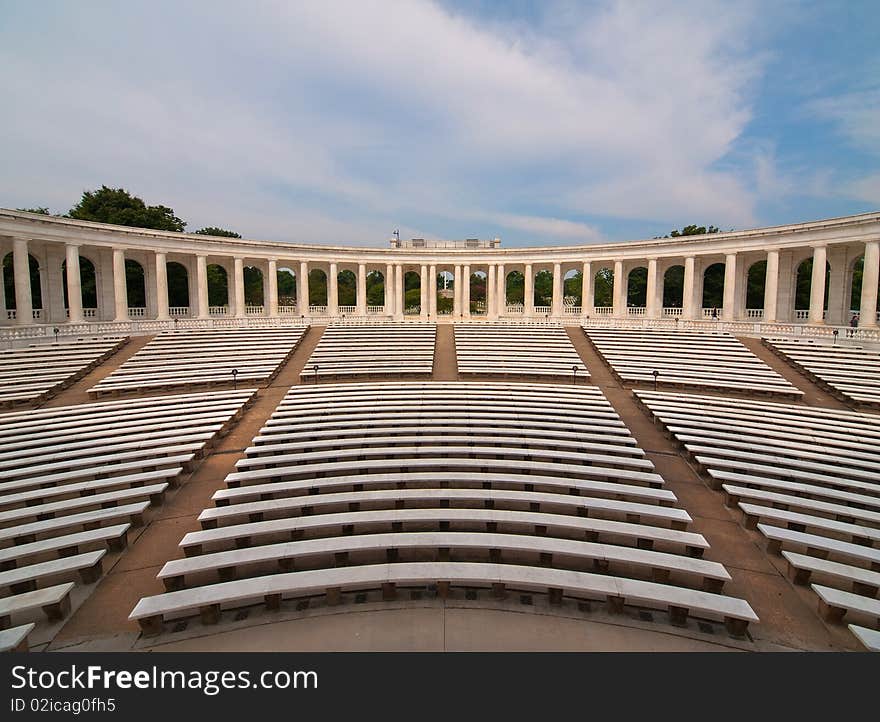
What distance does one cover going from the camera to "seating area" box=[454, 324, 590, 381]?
Answer: 76.5ft

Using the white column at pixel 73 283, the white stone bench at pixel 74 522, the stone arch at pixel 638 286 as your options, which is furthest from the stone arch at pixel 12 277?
the stone arch at pixel 638 286

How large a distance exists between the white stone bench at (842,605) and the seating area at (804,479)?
0.05 ft

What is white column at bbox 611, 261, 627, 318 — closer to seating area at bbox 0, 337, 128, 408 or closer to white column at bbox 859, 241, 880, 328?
white column at bbox 859, 241, 880, 328

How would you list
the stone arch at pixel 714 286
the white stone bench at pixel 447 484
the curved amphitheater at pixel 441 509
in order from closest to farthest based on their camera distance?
1. the curved amphitheater at pixel 441 509
2. the white stone bench at pixel 447 484
3. the stone arch at pixel 714 286

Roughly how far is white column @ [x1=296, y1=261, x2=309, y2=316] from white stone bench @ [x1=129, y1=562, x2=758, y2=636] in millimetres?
39165

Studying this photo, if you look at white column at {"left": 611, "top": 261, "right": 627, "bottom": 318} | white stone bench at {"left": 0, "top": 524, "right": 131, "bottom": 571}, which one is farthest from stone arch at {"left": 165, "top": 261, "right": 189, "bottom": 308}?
white stone bench at {"left": 0, "top": 524, "right": 131, "bottom": 571}

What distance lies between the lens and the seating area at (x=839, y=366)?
18.8 m

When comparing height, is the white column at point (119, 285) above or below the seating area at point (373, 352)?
above

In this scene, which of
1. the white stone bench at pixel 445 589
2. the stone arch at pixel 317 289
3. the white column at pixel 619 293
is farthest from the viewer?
the stone arch at pixel 317 289

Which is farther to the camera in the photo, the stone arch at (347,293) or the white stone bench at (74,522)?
the stone arch at (347,293)

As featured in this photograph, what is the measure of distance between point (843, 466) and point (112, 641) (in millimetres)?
16881

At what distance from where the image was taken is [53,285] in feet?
108

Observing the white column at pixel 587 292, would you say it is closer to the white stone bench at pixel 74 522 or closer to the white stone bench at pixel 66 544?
the white stone bench at pixel 74 522
